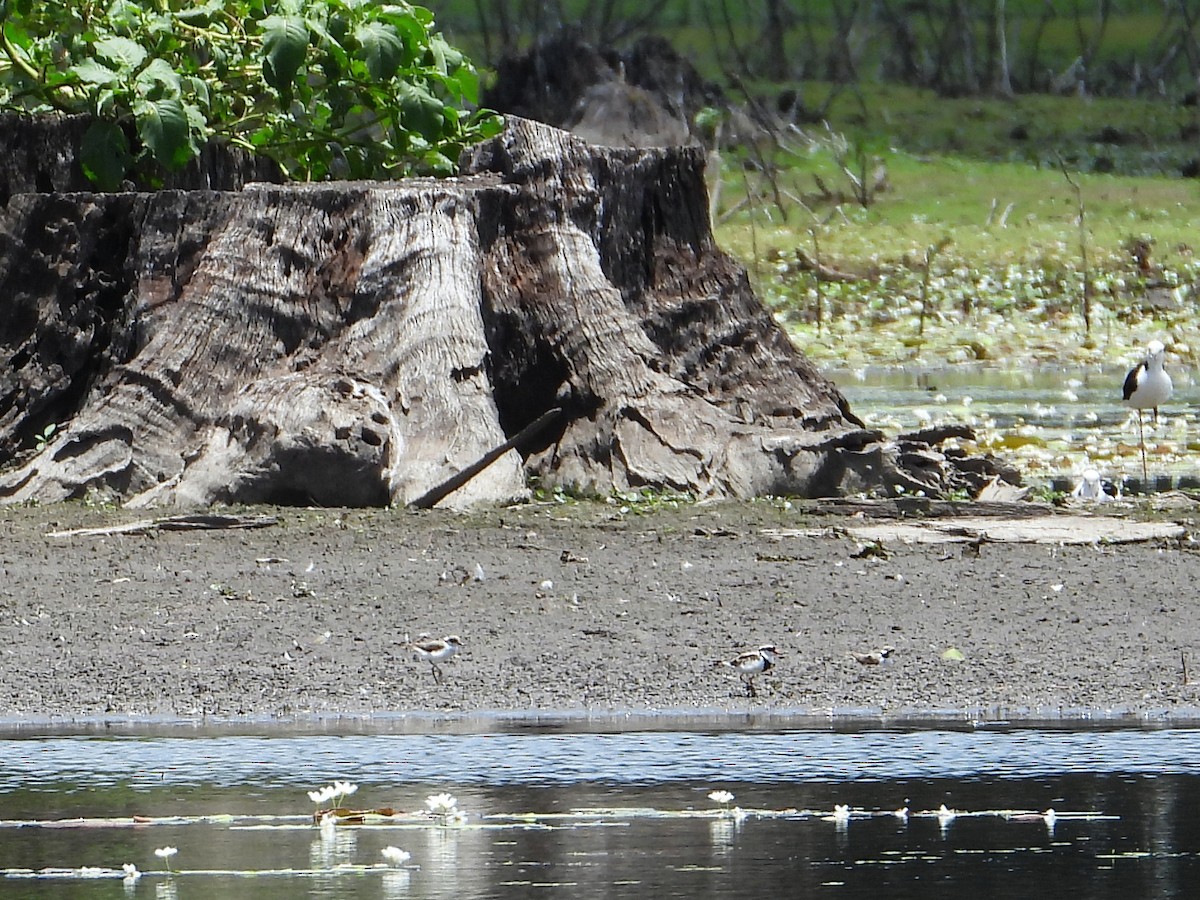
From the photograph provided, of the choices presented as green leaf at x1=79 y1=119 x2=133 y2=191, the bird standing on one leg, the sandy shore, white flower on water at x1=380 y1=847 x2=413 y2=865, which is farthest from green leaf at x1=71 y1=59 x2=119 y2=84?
the bird standing on one leg

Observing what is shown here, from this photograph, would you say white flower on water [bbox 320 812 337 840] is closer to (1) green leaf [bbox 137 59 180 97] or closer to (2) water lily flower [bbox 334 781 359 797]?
(2) water lily flower [bbox 334 781 359 797]

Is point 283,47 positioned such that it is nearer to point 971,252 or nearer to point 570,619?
point 570,619

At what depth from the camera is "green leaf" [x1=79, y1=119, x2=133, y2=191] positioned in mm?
9469

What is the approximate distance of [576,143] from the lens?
386 inches

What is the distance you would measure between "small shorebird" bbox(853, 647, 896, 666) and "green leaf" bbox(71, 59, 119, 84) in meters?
4.66

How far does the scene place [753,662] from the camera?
19.2ft

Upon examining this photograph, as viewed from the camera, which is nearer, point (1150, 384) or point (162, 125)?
point (162, 125)

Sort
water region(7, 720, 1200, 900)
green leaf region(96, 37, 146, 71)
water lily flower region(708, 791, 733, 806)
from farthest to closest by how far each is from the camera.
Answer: green leaf region(96, 37, 146, 71) < water lily flower region(708, 791, 733, 806) < water region(7, 720, 1200, 900)

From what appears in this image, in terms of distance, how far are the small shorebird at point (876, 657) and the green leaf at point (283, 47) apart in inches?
167

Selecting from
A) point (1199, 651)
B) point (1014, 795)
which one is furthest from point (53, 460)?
point (1014, 795)

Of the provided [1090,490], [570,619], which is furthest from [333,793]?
[1090,490]

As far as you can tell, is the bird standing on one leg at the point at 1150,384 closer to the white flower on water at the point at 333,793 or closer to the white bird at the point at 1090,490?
the white bird at the point at 1090,490

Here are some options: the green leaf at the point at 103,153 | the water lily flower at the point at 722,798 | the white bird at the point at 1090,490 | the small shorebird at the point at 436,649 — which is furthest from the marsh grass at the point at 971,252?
the water lily flower at the point at 722,798

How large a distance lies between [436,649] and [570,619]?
557 mm
